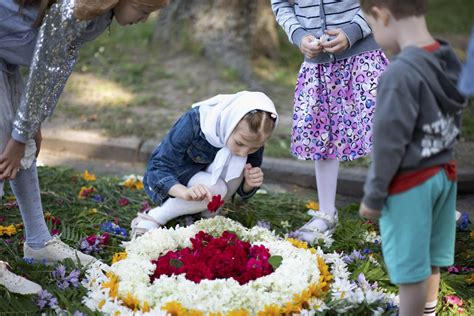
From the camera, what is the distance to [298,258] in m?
3.07

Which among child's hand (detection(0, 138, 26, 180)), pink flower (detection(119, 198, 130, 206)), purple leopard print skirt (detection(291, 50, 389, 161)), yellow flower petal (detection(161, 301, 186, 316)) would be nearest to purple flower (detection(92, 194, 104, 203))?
pink flower (detection(119, 198, 130, 206))

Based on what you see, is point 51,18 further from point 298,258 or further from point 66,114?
point 66,114

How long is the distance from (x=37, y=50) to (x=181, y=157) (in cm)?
117

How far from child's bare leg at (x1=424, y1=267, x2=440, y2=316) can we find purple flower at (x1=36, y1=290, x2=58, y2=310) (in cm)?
154

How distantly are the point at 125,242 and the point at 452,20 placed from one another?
27.9 feet

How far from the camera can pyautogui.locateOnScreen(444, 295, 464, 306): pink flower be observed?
3037 mm

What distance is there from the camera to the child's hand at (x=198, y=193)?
11.3 feet

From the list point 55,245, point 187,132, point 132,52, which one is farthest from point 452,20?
point 55,245

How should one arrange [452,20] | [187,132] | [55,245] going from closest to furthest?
[55,245], [187,132], [452,20]

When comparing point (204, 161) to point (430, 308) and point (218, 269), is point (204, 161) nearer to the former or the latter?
point (218, 269)

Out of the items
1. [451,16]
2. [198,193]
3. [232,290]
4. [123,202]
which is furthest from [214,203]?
[451,16]

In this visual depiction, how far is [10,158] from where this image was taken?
9.07ft

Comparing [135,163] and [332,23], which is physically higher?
[332,23]

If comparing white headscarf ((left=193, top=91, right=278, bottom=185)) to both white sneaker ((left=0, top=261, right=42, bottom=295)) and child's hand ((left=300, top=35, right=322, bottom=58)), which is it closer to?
child's hand ((left=300, top=35, right=322, bottom=58))
